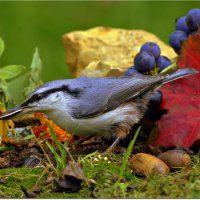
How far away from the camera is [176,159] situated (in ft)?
11.5

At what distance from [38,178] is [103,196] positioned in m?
0.37

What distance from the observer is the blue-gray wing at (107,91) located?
154 inches

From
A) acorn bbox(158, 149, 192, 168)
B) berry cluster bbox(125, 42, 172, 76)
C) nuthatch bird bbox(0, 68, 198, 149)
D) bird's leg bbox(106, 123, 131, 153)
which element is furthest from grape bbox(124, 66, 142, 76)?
acorn bbox(158, 149, 192, 168)

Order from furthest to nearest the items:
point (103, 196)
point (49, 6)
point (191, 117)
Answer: point (49, 6) < point (191, 117) < point (103, 196)

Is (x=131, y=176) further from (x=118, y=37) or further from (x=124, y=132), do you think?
(x=118, y=37)

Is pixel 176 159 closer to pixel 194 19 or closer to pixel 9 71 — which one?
pixel 194 19

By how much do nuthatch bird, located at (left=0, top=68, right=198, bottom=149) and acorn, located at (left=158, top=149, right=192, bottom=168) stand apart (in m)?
0.42

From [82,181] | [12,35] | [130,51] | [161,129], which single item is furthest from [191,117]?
[12,35]

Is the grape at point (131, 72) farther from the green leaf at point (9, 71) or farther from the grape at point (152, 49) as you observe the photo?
the green leaf at point (9, 71)

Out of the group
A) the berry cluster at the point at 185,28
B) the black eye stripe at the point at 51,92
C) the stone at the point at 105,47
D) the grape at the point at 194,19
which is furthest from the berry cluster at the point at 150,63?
the stone at the point at 105,47

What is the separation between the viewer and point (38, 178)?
330 cm

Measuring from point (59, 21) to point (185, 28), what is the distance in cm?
348

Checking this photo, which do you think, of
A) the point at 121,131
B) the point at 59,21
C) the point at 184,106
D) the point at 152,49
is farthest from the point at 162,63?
the point at 59,21

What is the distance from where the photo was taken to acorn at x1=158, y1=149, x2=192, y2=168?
3486mm
